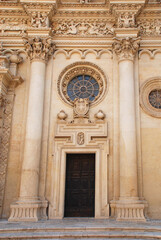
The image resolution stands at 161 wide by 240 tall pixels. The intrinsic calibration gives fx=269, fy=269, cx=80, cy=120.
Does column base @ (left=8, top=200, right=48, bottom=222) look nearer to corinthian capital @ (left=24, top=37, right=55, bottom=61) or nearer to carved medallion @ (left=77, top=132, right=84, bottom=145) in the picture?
carved medallion @ (left=77, top=132, right=84, bottom=145)

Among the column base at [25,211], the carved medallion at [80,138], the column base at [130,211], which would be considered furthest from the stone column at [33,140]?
the column base at [130,211]

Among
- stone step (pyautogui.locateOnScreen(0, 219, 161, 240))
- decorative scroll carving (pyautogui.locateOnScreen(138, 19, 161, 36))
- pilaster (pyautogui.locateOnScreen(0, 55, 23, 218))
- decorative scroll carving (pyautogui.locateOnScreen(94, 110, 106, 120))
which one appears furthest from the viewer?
decorative scroll carving (pyautogui.locateOnScreen(138, 19, 161, 36))

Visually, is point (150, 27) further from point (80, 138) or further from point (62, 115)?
point (80, 138)

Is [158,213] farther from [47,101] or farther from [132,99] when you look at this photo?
[47,101]

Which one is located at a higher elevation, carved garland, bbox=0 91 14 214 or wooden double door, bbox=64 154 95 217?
carved garland, bbox=0 91 14 214

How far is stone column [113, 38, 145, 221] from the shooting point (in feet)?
35.9

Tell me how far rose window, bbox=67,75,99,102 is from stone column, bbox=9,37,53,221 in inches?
61.1

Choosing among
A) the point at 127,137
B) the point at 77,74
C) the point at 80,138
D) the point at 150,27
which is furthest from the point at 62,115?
the point at 150,27

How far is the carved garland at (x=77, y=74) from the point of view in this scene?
1330 centimetres

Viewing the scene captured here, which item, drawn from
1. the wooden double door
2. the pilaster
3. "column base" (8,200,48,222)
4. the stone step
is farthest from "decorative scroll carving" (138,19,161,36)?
"column base" (8,200,48,222)

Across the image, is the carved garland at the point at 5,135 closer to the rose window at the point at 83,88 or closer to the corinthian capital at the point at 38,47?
the corinthian capital at the point at 38,47

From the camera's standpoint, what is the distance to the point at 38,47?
A: 13.1m

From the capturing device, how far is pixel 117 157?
12.1m

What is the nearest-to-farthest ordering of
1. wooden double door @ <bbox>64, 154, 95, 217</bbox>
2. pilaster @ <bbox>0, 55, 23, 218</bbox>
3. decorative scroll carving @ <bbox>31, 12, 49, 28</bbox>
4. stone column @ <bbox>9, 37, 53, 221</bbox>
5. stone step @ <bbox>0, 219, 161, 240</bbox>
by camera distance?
1. stone step @ <bbox>0, 219, 161, 240</bbox>
2. stone column @ <bbox>9, 37, 53, 221</bbox>
3. wooden double door @ <bbox>64, 154, 95, 217</bbox>
4. pilaster @ <bbox>0, 55, 23, 218</bbox>
5. decorative scroll carving @ <bbox>31, 12, 49, 28</bbox>
